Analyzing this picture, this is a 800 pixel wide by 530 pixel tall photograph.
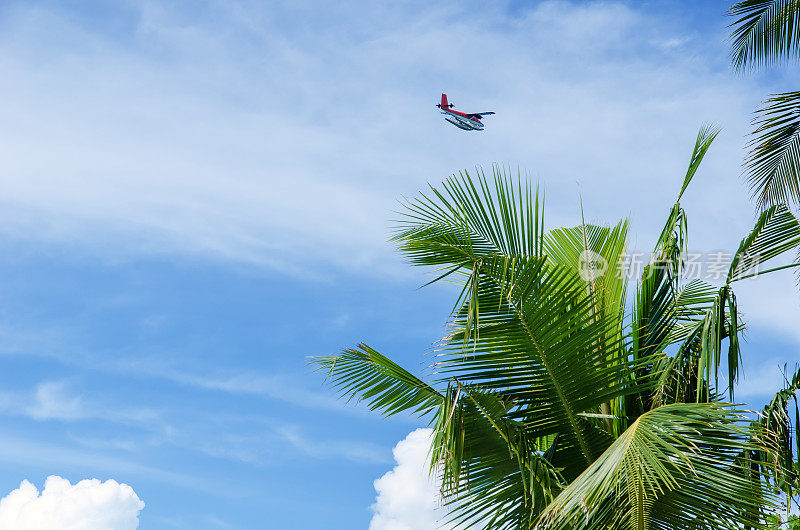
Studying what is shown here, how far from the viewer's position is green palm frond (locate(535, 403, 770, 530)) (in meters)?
4.22

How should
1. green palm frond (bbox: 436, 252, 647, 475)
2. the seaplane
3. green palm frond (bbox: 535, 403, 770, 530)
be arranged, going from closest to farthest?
green palm frond (bbox: 535, 403, 770, 530) → green palm frond (bbox: 436, 252, 647, 475) → the seaplane

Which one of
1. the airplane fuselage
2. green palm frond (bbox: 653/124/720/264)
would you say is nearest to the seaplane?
the airplane fuselage

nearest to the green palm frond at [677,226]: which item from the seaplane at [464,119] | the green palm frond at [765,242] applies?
the green palm frond at [765,242]

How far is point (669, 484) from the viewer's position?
191 inches

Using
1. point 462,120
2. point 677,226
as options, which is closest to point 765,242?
point 677,226

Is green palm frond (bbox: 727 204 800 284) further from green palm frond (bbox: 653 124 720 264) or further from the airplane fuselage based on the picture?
the airplane fuselage

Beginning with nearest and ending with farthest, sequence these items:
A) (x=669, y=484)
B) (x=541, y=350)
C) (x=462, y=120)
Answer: (x=669, y=484), (x=541, y=350), (x=462, y=120)

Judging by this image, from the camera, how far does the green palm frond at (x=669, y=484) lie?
4217mm

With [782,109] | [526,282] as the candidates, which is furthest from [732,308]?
[782,109]

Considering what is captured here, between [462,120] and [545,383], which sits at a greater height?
[462,120]

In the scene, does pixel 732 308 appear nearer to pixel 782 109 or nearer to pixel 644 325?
pixel 644 325

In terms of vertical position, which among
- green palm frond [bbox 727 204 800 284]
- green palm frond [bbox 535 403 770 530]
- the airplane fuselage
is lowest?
green palm frond [bbox 535 403 770 530]

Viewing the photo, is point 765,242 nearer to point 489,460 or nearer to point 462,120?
point 489,460

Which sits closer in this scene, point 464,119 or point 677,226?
point 677,226
